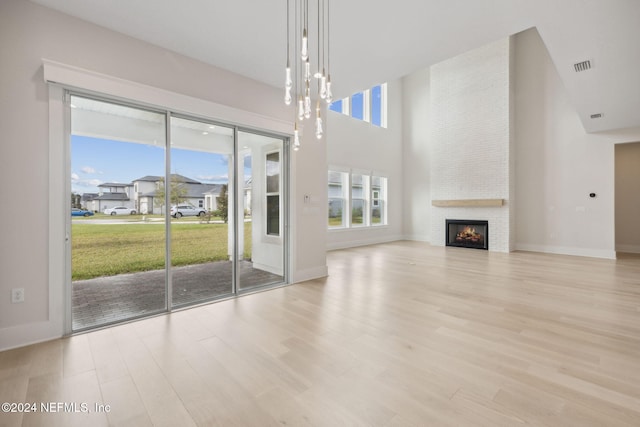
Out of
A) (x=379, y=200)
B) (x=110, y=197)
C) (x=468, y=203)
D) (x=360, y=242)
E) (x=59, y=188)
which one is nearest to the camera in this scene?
(x=59, y=188)

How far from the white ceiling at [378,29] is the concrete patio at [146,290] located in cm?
281

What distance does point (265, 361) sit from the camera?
221 centimetres

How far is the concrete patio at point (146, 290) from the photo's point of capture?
3145 millimetres

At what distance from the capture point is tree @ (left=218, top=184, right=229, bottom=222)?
3.96m

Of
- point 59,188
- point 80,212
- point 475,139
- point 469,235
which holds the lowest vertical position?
point 469,235

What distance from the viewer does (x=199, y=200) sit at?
3.75 m

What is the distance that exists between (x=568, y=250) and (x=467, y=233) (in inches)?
88.8

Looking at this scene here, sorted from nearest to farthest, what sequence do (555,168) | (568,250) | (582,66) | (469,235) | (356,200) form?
(582,66)
(568,250)
(555,168)
(469,235)
(356,200)

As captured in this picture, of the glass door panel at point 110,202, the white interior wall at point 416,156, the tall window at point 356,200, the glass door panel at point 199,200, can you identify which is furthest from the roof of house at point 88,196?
the white interior wall at point 416,156

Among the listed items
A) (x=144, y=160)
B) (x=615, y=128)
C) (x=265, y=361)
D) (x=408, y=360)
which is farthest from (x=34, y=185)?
(x=615, y=128)

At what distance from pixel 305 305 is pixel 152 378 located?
1.80 meters

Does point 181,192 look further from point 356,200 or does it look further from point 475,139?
point 475,139

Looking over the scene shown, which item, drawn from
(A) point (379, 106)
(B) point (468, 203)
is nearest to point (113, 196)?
(B) point (468, 203)

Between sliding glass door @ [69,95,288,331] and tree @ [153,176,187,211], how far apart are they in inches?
0.5
